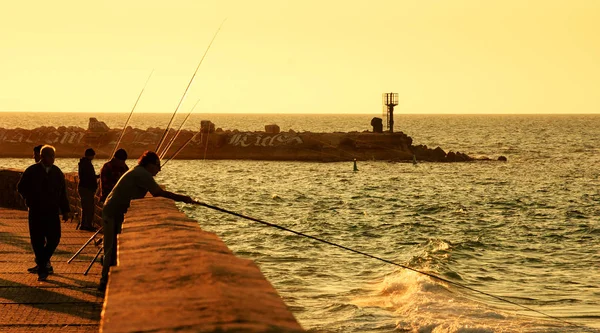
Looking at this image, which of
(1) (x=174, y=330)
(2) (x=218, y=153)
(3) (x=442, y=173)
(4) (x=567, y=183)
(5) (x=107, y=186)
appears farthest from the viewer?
(2) (x=218, y=153)

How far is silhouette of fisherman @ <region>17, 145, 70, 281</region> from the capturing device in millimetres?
10258

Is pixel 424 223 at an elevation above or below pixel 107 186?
below

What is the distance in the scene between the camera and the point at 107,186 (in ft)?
36.3

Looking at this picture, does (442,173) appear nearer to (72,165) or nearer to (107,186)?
(72,165)

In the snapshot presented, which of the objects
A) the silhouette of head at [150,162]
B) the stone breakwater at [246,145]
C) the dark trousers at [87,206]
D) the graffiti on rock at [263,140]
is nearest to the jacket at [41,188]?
the silhouette of head at [150,162]

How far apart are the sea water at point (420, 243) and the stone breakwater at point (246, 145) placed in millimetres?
14353

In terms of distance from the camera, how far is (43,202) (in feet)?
33.8

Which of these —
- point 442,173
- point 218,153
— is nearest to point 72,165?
point 218,153

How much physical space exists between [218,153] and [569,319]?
2755 inches

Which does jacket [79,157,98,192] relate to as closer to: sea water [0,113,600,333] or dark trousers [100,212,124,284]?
sea water [0,113,600,333]

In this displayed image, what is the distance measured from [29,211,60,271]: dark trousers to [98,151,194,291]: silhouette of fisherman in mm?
1136

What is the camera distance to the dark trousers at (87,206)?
14270 mm

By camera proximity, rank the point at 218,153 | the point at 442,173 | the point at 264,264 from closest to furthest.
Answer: the point at 264,264
the point at 442,173
the point at 218,153

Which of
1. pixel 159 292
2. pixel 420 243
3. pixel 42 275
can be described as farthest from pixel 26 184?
pixel 420 243
